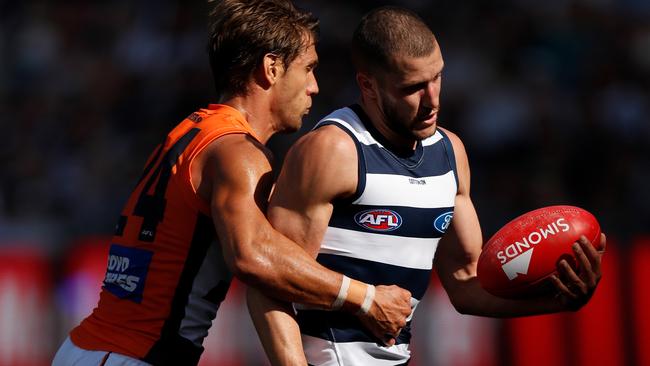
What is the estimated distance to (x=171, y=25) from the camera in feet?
41.5

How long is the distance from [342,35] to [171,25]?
7.03 ft

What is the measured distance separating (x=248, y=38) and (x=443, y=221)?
123cm

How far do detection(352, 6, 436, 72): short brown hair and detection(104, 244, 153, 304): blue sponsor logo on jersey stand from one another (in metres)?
1.28

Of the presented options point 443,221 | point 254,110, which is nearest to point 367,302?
point 443,221

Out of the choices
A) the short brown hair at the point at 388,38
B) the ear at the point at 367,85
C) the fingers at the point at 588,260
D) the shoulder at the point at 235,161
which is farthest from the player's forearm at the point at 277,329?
the fingers at the point at 588,260

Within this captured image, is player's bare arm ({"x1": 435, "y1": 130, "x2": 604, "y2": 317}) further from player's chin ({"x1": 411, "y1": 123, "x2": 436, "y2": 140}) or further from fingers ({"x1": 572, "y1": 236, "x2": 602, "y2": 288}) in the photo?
player's chin ({"x1": 411, "y1": 123, "x2": 436, "y2": 140})

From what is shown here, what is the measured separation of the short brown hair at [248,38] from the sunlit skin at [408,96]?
49 centimetres

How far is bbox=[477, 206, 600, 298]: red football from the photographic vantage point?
4984 millimetres

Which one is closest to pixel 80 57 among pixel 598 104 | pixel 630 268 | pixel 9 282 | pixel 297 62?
pixel 9 282

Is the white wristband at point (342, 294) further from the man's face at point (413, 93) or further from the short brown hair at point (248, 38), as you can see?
the short brown hair at point (248, 38)

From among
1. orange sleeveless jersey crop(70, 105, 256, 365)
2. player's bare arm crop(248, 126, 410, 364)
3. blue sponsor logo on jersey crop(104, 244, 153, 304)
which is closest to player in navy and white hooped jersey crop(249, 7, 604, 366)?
player's bare arm crop(248, 126, 410, 364)

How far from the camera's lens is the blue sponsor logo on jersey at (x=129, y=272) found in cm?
481

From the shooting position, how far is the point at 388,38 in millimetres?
4840

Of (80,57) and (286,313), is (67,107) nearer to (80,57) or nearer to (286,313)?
Result: (80,57)
